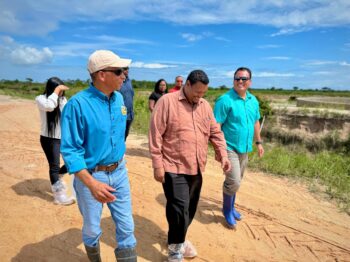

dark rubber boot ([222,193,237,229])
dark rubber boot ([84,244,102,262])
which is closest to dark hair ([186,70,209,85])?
dark rubber boot ([84,244,102,262])

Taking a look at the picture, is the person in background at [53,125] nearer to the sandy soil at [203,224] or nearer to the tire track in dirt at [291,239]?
the sandy soil at [203,224]

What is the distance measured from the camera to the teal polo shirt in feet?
13.5

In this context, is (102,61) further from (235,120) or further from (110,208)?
(235,120)

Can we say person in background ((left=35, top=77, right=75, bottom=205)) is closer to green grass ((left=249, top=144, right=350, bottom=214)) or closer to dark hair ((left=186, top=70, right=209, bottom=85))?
dark hair ((left=186, top=70, right=209, bottom=85))

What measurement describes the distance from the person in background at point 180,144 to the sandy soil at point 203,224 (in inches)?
31.6

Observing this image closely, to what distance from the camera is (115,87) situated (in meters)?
2.66

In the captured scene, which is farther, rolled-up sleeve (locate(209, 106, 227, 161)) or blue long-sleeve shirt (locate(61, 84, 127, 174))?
rolled-up sleeve (locate(209, 106, 227, 161))

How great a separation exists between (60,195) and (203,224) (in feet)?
6.81

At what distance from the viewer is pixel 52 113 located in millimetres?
4391

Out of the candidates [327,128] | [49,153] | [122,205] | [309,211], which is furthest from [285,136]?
[122,205]

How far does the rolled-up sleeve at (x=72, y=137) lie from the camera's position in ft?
8.07

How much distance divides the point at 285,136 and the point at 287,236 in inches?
425

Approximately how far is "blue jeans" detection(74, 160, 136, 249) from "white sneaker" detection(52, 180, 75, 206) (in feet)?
6.75

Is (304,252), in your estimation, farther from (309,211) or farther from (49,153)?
(49,153)
